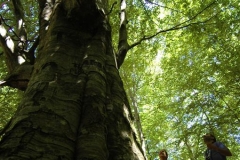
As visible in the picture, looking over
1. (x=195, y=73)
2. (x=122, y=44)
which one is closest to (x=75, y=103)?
(x=122, y=44)

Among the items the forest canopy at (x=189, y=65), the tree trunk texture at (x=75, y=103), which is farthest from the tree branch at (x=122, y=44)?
the forest canopy at (x=189, y=65)

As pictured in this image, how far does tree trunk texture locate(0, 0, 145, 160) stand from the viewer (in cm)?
148

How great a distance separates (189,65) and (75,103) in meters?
9.36

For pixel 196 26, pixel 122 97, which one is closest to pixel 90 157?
pixel 122 97

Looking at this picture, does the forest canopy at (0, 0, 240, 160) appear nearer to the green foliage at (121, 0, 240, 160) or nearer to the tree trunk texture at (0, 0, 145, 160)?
the green foliage at (121, 0, 240, 160)

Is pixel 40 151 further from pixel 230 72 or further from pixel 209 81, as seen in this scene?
pixel 209 81

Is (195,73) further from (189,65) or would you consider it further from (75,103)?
(75,103)

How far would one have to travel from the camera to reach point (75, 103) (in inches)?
74.5

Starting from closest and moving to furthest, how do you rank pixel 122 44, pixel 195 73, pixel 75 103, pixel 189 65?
pixel 75 103 → pixel 122 44 → pixel 195 73 → pixel 189 65

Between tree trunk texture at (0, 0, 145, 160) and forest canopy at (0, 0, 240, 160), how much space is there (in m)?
3.07

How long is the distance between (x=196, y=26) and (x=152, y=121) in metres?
7.76

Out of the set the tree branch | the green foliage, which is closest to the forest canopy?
the green foliage

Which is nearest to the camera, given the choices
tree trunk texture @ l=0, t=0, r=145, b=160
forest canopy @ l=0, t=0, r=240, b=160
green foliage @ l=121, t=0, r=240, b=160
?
tree trunk texture @ l=0, t=0, r=145, b=160

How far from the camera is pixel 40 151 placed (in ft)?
4.49
